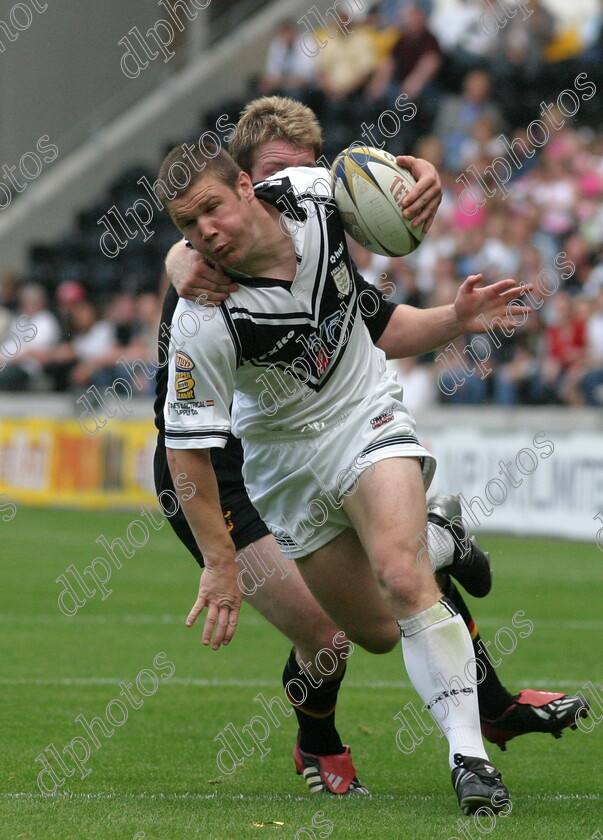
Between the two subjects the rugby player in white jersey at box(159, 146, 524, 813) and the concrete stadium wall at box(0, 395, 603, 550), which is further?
the concrete stadium wall at box(0, 395, 603, 550)

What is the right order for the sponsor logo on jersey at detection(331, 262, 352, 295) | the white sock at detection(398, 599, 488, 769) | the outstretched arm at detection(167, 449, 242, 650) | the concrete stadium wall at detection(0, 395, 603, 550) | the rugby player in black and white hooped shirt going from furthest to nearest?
the concrete stadium wall at detection(0, 395, 603, 550) < the rugby player in black and white hooped shirt < the sponsor logo on jersey at detection(331, 262, 352, 295) < the outstretched arm at detection(167, 449, 242, 650) < the white sock at detection(398, 599, 488, 769)

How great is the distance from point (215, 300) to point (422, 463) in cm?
94

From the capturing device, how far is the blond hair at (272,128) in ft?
18.5

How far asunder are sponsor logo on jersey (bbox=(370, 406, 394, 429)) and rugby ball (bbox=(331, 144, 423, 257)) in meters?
0.62

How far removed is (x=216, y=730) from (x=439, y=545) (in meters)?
1.62

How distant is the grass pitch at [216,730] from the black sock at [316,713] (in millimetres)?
180

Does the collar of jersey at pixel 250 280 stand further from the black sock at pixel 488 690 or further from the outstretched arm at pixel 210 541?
the black sock at pixel 488 690

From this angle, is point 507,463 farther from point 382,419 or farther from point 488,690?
point 382,419

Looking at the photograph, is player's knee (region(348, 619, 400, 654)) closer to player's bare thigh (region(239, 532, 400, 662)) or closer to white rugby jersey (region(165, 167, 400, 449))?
player's bare thigh (region(239, 532, 400, 662))

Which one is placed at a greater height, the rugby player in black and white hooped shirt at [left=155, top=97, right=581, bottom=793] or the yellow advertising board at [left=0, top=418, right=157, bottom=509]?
the rugby player in black and white hooped shirt at [left=155, top=97, right=581, bottom=793]

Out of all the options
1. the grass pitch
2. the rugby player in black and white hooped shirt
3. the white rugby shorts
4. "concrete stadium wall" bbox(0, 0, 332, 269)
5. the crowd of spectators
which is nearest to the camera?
the grass pitch

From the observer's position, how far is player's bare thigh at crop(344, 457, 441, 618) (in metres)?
4.55

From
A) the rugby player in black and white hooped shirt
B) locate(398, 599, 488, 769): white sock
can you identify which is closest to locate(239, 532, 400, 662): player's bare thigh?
the rugby player in black and white hooped shirt

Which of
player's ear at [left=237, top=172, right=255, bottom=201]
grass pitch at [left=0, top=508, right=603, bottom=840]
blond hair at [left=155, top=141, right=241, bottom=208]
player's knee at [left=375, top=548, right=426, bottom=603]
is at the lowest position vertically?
grass pitch at [left=0, top=508, right=603, bottom=840]
